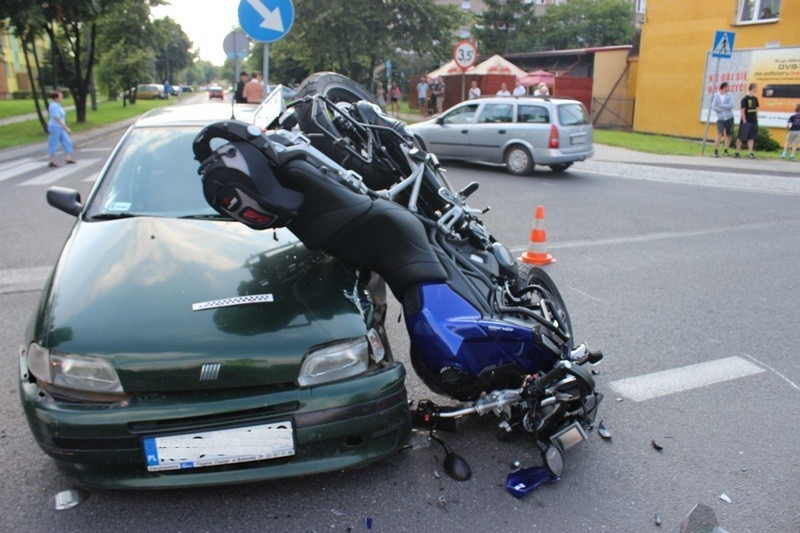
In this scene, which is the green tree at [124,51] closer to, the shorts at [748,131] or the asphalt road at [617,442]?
the shorts at [748,131]

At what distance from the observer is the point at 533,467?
3.03 metres

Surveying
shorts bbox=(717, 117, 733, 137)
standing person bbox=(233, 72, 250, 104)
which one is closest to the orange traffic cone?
standing person bbox=(233, 72, 250, 104)

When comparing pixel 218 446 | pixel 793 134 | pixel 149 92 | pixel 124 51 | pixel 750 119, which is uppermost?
pixel 124 51

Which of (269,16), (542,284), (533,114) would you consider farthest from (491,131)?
(542,284)

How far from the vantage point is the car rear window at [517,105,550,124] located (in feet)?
42.8

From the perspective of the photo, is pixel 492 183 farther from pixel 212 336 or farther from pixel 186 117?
pixel 212 336

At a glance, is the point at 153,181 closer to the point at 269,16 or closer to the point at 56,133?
the point at 269,16

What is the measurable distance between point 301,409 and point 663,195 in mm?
10321

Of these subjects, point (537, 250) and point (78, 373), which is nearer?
point (78, 373)

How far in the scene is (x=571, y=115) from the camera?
13117 mm

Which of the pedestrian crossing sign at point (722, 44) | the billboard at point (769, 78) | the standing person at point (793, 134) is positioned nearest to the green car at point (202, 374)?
the pedestrian crossing sign at point (722, 44)

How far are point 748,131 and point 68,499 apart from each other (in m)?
18.7

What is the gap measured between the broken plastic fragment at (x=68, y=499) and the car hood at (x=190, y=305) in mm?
647

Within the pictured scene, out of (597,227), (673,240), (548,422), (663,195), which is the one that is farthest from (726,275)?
(663,195)
